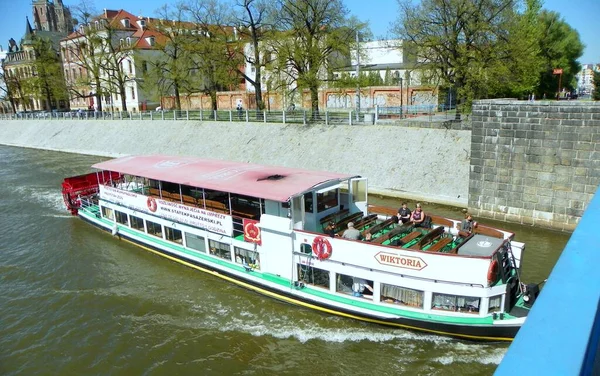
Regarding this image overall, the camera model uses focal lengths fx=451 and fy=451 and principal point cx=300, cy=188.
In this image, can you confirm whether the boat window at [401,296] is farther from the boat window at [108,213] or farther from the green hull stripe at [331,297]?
the boat window at [108,213]

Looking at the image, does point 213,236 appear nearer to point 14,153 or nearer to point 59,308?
point 59,308

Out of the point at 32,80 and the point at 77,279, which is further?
the point at 32,80

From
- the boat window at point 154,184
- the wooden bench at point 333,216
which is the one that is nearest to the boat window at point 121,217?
the boat window at point 154,184

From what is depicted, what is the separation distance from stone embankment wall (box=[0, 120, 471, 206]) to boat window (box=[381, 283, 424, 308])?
13.6 meters

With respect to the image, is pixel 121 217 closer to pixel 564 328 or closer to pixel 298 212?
pixel 298 212

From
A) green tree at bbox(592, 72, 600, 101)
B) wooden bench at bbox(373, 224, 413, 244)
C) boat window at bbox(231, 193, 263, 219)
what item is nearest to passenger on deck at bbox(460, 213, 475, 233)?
wooden bench at bbox(373, 224, 413, 244)

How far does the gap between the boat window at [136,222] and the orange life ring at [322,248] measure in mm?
10752

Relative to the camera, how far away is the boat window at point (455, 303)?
43.0 ft

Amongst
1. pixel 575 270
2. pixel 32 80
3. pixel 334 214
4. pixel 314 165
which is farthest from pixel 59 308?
pixel 32 80

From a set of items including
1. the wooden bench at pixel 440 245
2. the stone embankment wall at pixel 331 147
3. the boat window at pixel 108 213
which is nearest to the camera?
the wooden bench at pixel 440 245

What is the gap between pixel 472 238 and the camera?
1459 centimetres

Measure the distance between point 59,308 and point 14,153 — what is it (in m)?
48.9

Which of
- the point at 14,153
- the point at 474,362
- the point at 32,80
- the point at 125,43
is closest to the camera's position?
the point at 474,362

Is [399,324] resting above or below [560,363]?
below
